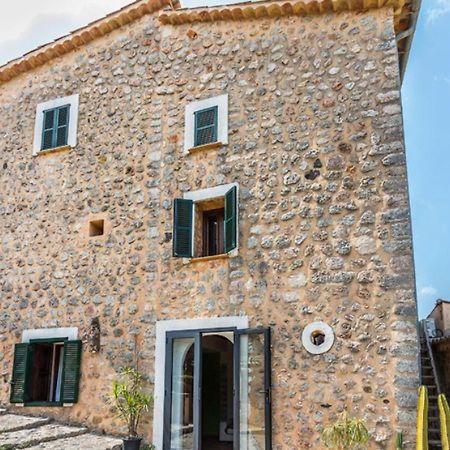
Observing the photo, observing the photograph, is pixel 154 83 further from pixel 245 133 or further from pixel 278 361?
pixel 278 361

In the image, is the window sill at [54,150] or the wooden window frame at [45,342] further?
the window sill at [54,150]

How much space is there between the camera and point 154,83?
10.5m

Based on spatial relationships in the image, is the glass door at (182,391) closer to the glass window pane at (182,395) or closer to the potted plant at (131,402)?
the glass window pane at (182,395)

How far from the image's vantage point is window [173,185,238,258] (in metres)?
9.01

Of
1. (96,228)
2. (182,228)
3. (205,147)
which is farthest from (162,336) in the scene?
(205,147)

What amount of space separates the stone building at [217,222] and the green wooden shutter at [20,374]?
0.03 meters

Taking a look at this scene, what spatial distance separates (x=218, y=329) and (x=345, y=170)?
3083 mm

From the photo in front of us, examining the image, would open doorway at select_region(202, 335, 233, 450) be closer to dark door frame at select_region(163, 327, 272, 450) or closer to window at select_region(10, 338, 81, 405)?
dark door frame at select_region(163, 327, 272, 450)

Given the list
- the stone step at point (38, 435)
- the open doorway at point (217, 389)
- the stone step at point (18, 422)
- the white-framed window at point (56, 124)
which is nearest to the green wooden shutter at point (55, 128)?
the white-framed window at point (56, 124)

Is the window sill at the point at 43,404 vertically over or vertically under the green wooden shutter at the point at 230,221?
under

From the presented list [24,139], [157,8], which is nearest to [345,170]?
[157,8]

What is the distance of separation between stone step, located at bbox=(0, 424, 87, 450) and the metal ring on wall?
3.84 meters

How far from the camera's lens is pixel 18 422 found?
939 cm

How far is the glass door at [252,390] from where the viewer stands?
8.00 metres
